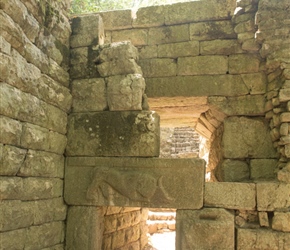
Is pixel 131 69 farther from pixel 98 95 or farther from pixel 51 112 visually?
pixel 51 112

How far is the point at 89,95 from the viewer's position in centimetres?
449

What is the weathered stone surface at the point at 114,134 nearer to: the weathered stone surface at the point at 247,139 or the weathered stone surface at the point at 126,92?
the weathered stone surface at the point at 126,92

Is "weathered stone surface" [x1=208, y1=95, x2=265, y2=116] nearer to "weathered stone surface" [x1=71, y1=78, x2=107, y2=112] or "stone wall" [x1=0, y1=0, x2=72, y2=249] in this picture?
"weathered stone surface" [x1=71, y1=78, x2=107, y2=112]

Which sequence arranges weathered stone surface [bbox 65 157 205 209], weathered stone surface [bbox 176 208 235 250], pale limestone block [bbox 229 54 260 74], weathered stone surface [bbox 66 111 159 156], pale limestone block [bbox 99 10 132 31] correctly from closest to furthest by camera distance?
weathered stone surface [bbox 176 208 235 250]
weathered stone surface [bbox 65 157 205 209]
weathered stone surface [bbox 66 111 159 156]
pale limestone block [bbox 229 54 260 74]
pale limestone block [bbox 99 10 132 31]

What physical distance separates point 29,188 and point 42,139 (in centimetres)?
60

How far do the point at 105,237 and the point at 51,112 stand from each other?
7.19 ft

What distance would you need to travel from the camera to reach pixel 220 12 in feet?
15.9

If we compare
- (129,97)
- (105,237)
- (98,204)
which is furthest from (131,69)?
(105,237)

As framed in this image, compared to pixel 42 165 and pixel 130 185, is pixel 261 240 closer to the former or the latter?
pixel 130 185

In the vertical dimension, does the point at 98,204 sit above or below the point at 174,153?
below

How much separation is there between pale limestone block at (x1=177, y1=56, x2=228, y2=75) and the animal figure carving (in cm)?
181

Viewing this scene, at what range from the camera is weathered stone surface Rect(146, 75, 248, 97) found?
470cm

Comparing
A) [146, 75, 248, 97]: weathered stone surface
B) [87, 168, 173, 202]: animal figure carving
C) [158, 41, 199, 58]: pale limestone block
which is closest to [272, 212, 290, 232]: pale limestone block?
[87, 168, 173, 202]: animal figure carving

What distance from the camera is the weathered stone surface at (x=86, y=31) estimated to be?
4.61 m
